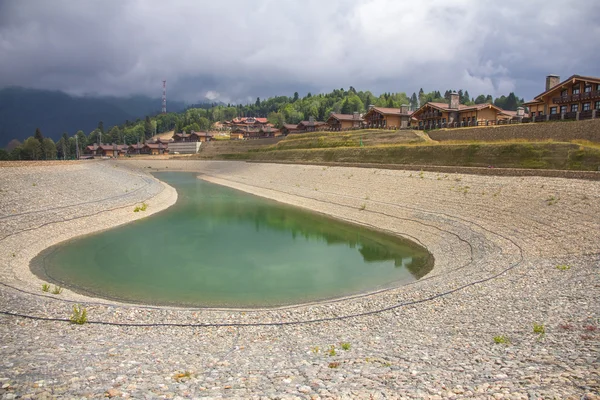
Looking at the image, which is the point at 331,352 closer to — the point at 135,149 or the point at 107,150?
the point at 135,149

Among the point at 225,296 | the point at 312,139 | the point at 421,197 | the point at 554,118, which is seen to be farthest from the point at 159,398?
the point at 312,139

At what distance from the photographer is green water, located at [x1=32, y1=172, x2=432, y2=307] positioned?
16.7 metres

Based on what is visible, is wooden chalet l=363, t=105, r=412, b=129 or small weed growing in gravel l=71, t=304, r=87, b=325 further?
wooden chalet l=363, t=105, r=412, b=129

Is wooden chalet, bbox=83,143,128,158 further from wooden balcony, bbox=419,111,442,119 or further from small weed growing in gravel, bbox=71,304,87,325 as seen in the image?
small weed growing in gravel, bbox=71,304,87,325

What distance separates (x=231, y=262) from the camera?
21609 mm

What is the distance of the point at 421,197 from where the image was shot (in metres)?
32.1

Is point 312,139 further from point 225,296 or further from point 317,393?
point 317,393

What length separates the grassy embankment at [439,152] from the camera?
97.5 feet

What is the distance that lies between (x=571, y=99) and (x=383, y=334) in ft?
143

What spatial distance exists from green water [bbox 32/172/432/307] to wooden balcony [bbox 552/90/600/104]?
29.8 m

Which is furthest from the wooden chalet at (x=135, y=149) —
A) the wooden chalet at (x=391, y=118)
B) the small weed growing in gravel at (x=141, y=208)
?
the small weed growing in gravel at (x=141, y=208)

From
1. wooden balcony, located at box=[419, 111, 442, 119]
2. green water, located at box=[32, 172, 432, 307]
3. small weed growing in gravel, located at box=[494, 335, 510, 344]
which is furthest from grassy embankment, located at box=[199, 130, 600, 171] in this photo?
small weed growing in gravel, located at box=[494, 335, 510, 344]

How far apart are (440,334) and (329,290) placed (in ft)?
23.3

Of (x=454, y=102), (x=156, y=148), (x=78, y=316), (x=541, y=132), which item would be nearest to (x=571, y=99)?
(x=541, y=132)
